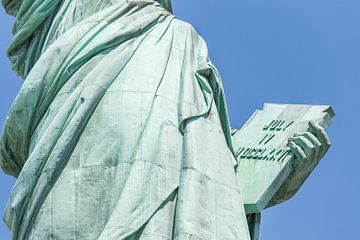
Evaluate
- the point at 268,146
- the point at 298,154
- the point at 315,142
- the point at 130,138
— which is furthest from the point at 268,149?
the point at 130,138

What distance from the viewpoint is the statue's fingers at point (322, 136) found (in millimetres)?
16906

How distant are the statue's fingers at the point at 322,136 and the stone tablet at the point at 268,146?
92 mm

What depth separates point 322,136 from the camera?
16906 millimetres

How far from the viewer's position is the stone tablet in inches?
651

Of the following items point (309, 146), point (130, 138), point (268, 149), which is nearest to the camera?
point (130, 138)

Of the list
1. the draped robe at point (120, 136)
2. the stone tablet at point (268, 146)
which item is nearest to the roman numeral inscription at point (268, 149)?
the stone tablet at point (268, 146)

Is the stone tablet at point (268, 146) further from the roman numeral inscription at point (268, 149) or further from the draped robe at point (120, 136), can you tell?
the draped robe at point (120, 136)

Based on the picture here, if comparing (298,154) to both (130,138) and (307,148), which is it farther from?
(130,138)

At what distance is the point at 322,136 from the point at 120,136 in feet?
6.80

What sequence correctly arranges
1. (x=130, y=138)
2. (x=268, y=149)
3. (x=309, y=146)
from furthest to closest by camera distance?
1. (x=268, y=149)
2. (x=309, y=146)
3. (x=130, y=138)

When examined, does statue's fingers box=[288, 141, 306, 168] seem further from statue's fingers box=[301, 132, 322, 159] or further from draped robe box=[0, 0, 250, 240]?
draped robe box=[0, 0, 250, 240]

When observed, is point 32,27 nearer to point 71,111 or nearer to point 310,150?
point 71,111

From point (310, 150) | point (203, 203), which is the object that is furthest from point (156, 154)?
point (310, 150)

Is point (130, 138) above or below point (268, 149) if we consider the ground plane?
above
